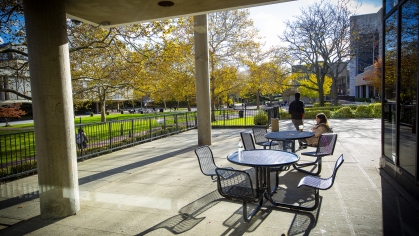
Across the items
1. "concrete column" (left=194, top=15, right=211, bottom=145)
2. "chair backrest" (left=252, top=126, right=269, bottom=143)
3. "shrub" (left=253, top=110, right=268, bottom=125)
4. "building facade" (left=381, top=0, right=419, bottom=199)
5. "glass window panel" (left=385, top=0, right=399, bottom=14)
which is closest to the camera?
"building facade" (left=381, top=0, right=419, bottom=199)

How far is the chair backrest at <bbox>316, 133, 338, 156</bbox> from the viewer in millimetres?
5731

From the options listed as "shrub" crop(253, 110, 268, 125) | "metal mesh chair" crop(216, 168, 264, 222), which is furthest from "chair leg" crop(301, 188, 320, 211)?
"shrub" crop(253, 110, 268, 125)

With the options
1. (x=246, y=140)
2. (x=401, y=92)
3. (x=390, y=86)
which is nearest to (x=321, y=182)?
(x=246, y=140)

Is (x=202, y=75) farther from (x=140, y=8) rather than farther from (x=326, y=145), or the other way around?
(x=326, y=145)

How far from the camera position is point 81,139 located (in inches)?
329

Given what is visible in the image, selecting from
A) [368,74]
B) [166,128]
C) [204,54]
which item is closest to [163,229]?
[204,54]

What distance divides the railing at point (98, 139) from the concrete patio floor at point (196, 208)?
80 centimetres

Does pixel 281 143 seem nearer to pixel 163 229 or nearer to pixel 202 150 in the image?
pixel 202 150

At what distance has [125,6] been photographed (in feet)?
17.8

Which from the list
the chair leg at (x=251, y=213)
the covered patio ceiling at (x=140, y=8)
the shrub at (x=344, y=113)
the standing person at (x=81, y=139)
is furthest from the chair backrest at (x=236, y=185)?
the shrub at (x=344, y=113)

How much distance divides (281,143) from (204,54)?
4818mm

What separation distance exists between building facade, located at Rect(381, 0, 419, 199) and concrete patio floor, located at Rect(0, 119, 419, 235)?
0.36 m

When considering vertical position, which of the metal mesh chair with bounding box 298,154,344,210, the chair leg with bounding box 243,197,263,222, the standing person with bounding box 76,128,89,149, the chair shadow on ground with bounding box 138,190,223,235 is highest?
the standing person with bounding box 76,128,89,149

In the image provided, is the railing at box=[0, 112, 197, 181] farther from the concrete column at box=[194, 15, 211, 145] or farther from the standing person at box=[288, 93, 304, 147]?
the standing person at box=[288, 93, 304, 147]
